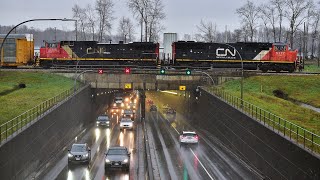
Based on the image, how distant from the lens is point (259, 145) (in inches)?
1485

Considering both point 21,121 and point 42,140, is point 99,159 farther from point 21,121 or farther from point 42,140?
point 21,121

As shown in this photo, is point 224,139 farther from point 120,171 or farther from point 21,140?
point 21,140

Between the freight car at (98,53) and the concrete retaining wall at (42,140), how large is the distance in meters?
16.5

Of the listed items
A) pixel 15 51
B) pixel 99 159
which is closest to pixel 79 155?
pixel 99 159

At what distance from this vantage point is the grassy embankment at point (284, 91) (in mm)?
47344

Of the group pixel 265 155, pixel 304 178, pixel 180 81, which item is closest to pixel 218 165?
pixel 265 155

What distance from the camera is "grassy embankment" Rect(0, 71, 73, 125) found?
4792 centimetres

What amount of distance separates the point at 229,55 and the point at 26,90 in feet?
110

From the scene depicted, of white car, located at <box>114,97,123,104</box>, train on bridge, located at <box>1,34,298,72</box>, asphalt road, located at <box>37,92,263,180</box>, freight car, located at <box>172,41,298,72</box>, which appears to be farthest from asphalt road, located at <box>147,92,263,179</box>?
white car, located at <box>114,97,123,104</box>

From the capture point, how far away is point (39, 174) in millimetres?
36188

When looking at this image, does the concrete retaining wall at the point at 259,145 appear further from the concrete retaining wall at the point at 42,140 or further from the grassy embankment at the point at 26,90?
the grassy embankment at the point at 26,90

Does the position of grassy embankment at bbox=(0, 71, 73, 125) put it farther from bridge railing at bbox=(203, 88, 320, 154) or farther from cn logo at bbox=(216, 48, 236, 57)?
cn logo at bbox=(216, 48, 236, 57)

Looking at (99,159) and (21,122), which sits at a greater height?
(21,122)

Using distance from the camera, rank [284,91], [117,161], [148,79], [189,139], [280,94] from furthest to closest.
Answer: [148,79]
[284,91]
[280,94]
[189,139]
[117,161]
